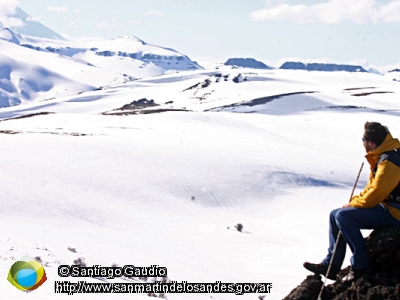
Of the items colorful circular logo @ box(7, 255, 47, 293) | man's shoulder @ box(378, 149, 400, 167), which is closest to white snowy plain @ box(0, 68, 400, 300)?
colorful circular logo @ box(7, 255, 47, 293)

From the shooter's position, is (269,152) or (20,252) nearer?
(20,252)

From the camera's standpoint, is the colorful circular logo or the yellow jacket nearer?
the yellow jacket

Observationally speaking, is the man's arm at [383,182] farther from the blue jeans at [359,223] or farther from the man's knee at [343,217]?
the man's knee at [343,217]

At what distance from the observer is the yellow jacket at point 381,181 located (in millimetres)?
6984

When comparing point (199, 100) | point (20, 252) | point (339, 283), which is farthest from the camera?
point (199, 100)

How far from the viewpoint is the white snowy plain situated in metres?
13.9

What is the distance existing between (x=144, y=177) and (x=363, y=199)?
17718 mm

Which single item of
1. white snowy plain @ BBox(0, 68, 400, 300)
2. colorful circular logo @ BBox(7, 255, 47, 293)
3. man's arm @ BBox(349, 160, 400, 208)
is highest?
man's arm @ BBox(349, 160, 400, 208)

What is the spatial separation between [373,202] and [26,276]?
20.1 ft

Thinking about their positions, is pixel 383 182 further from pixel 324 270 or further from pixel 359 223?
pixel 324 270

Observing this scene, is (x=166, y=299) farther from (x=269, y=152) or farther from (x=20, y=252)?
(x=269, y=152)

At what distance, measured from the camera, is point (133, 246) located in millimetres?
14984

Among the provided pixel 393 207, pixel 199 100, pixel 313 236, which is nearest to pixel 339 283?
pixel 393 207

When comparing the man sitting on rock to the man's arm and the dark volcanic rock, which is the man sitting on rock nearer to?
the man's arm
